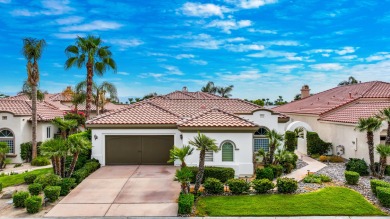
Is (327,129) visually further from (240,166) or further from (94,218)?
(94,218)

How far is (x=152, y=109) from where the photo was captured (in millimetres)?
21703

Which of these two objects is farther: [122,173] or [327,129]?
[327,129]

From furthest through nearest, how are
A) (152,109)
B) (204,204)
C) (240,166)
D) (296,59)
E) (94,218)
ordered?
(296,59)
(152,109)
(240,166)
(204,204)
(94,218)

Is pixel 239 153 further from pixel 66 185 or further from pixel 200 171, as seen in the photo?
pixel 66 185

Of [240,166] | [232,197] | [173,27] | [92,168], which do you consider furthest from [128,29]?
[232,197]

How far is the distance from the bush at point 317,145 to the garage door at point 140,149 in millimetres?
12250

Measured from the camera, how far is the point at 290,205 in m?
12.0

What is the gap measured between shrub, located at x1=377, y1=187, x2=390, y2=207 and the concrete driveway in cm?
872

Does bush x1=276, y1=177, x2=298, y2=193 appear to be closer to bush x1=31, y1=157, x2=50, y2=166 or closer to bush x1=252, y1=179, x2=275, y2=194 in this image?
bush x1=252, y1=179, x2=275, y2=194

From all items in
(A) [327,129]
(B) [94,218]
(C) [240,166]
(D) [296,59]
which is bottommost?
(B) [94,218]

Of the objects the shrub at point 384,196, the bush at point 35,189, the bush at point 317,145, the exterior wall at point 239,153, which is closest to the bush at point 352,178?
the shrub at point 384,196

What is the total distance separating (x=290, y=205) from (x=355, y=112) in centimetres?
1403

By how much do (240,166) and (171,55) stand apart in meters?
21.9

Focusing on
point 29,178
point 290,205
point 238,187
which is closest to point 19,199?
point 29,178
